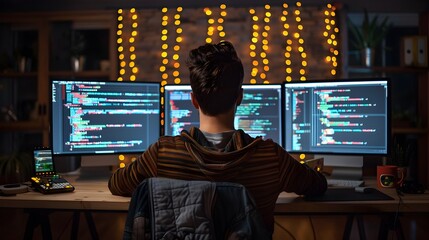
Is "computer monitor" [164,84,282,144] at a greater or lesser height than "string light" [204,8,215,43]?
lesser

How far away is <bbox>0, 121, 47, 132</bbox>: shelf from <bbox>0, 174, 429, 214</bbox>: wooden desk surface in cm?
328

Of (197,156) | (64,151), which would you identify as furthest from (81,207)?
(197,156)

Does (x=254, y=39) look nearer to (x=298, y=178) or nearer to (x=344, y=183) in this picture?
(x=344, y=183)

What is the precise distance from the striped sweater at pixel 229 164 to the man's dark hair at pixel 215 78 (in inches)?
4.2

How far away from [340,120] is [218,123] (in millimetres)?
964

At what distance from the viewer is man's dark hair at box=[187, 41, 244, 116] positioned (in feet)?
4.51

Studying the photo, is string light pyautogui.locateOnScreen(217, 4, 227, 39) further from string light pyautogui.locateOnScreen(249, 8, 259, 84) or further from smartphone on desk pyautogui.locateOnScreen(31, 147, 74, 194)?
smartphone on desk pyautogui.locateOnScreen(31, 147, 74, 194)

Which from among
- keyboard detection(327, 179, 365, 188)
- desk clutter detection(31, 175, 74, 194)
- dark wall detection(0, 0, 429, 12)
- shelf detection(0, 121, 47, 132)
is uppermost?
dark wall detection(0, 0, 429, 12)

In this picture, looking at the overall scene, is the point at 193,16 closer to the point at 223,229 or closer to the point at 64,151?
the point at 64,151

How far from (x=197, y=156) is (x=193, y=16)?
297 centimetres

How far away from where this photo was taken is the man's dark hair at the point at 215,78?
137 cm

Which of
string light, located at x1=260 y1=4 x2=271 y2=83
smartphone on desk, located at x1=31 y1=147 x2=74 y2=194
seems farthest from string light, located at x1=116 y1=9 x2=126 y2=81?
smartphone on desk, located at x1=31 y1=147 x2=74 y2=194

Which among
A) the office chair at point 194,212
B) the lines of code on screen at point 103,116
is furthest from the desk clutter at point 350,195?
the lines of code on screen at point 103,116

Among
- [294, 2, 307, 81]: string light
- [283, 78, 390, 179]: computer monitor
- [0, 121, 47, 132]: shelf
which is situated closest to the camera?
[283, 78, 390, 179]: computer monitor
